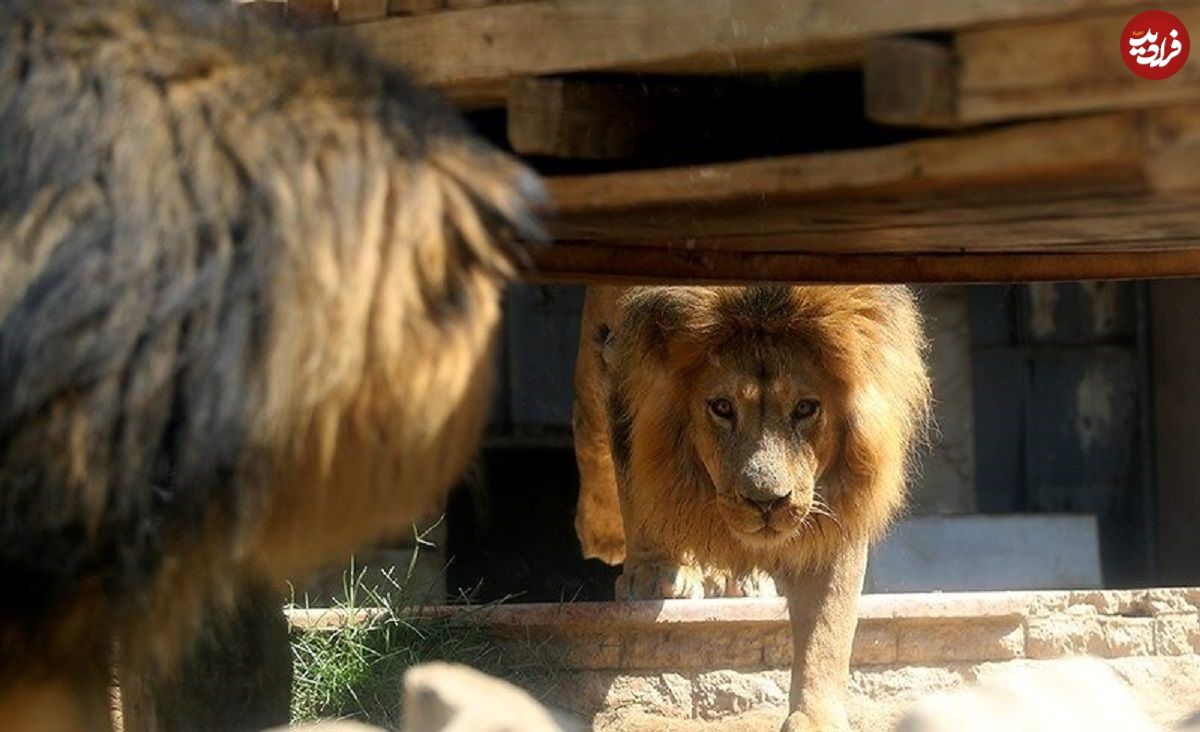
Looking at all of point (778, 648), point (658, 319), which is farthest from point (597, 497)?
point (658, 319)

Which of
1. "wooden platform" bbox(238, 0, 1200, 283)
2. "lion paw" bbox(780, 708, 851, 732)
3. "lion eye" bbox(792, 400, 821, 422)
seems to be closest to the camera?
"wooden platform" bbox(238, 0, 1200, 283)

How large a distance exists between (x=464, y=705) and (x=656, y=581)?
4206mm

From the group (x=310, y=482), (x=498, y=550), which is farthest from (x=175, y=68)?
(x=498, y=550)

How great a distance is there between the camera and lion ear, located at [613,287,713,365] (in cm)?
611

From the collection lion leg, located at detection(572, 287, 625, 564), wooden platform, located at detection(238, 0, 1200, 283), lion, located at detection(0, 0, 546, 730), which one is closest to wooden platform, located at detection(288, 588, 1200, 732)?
lion leg, located at detection(572, 287, 625, 564)

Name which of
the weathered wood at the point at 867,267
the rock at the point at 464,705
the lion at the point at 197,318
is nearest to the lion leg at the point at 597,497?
the weathered wood at the point at 867,267

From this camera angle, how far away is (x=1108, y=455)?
10.3 m

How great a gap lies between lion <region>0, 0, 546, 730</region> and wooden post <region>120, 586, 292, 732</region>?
6.53 ft

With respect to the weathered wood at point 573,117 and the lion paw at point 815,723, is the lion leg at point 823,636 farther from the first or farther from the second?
the weathered wood at point 573,117

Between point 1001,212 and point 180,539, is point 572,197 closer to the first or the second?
point 1001,212

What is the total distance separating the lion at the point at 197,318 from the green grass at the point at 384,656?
3.70 meters

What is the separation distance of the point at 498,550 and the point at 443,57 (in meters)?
7.08

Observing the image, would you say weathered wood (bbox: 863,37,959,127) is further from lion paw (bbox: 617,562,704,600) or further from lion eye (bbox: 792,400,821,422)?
lion paw (bbox: 617,562,704,600)

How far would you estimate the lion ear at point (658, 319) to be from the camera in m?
6.11
